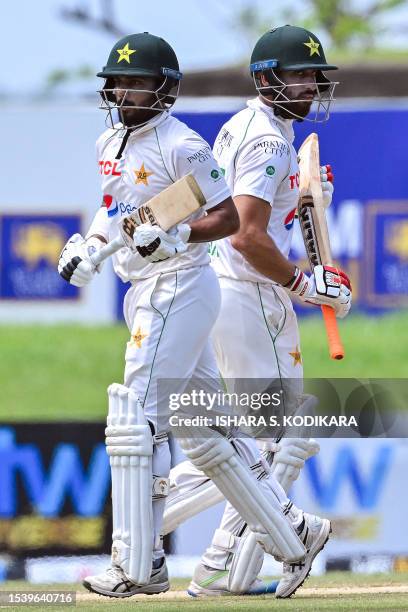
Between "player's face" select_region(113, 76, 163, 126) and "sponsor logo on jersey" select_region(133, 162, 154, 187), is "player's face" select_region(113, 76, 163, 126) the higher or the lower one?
the higher one

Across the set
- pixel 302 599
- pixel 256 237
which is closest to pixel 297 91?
pixel 256 237

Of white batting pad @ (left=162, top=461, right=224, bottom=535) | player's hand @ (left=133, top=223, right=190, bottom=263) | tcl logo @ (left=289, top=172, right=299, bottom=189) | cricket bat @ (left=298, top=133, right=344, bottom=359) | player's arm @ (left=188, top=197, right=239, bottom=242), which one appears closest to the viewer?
player's hand @ (left=133, top=223, right=190, bottom=263)

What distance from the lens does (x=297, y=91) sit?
5605mm

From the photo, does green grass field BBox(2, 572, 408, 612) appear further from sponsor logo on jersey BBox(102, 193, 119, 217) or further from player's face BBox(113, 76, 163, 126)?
player's face BBox(113, 76, 163, 126)

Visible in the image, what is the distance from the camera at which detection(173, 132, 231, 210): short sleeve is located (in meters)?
5.00

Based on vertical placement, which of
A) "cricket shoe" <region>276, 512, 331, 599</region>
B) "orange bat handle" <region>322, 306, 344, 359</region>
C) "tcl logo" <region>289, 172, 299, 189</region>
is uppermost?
"tcl logo" <region>289, 172, 299, 189</region>

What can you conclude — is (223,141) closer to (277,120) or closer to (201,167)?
(277,120)

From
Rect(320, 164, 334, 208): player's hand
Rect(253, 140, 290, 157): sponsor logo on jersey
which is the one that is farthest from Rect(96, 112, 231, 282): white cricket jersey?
Rect(320, 164, 334, 208): player's hand

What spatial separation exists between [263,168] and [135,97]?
A: 0.52m

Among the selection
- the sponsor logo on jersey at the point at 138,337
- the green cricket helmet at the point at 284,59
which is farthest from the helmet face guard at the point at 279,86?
the sponsor logo on jersey at the point at 138,337

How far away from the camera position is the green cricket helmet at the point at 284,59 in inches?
220

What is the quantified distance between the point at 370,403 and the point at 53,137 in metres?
7.66

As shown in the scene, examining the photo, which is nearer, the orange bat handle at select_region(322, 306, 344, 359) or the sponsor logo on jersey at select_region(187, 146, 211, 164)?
the sponsor logo on jersey at select_region(187, 146, 211, 164)

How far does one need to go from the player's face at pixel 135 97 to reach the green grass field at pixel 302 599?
157 centimetres
